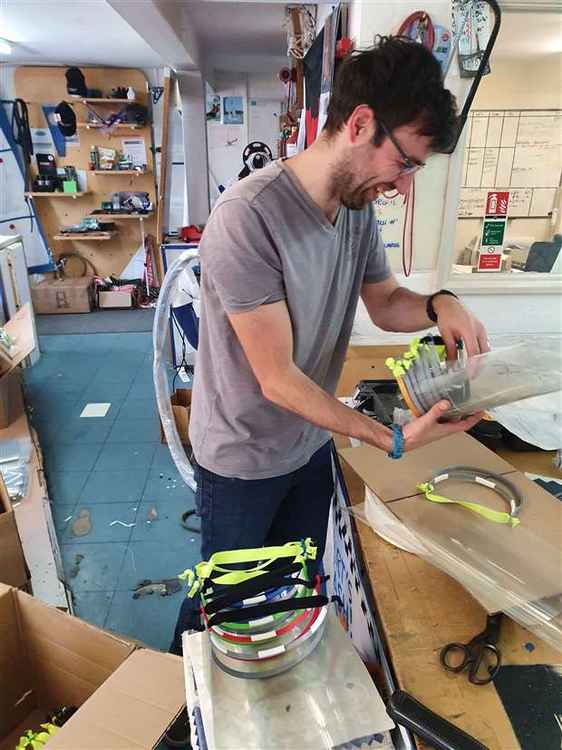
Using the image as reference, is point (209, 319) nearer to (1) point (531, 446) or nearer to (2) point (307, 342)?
(2) point (307, 342)

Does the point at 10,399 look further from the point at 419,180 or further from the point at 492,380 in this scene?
the point at 492,380

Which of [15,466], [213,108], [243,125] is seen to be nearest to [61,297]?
[213,108]

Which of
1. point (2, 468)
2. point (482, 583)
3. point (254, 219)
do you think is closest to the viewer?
point (482, 583)

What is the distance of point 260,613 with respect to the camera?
77 centimetres

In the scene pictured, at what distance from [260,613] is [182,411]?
2.07 meters

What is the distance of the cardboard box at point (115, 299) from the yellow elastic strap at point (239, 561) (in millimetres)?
5230

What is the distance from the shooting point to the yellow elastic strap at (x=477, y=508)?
94cm

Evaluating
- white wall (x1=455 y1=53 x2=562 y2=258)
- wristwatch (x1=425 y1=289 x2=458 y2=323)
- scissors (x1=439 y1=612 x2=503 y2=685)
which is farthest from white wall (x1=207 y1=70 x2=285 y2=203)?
scissors (x1=439 y1=612 x2=503 y2=685)

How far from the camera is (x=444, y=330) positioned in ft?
3.76

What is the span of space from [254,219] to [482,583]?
72 cm

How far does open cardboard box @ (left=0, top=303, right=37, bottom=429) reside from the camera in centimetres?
279

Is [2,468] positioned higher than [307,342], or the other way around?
[307,342]

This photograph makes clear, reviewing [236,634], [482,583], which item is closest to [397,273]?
[482,583]

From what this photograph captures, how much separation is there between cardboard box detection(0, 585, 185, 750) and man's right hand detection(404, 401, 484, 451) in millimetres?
611
